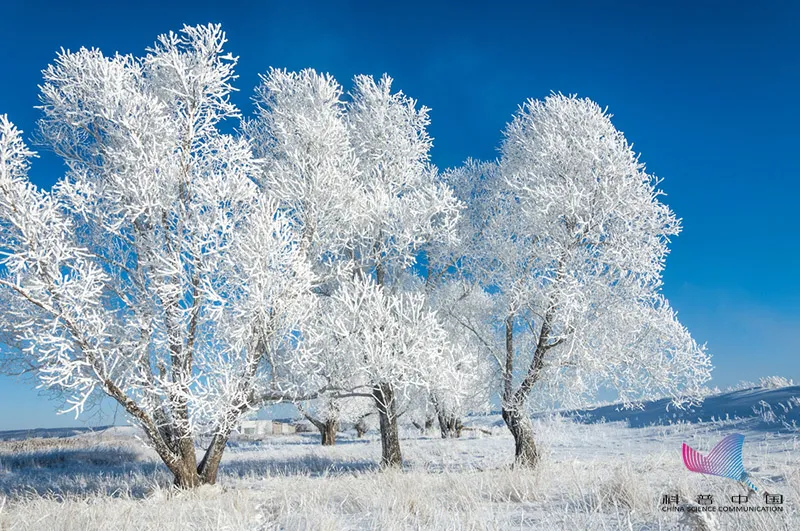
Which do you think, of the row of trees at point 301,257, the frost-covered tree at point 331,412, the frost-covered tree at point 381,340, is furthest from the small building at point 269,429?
the frost-covered tree at point 381,340

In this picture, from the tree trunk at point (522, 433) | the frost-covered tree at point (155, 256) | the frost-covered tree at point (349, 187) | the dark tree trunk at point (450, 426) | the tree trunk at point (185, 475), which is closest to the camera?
the frost-covered tree at point (155, 256)

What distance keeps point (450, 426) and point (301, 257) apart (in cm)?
1536

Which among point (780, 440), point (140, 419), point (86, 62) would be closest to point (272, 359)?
point (140, 419)

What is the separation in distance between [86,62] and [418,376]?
8.60m

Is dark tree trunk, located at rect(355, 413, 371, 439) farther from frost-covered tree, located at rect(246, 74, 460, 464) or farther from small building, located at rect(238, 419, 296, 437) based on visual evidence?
frost-covered tree, located at rect(246, 74, 460, 464)

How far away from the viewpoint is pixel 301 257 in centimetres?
970

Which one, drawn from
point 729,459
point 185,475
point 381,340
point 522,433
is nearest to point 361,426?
point 522,433

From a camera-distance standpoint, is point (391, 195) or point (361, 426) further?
point (361, 426)

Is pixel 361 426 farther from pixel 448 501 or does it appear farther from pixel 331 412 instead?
pixel 448 501

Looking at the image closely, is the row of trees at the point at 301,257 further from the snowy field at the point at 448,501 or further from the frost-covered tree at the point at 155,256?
the snowy field at the point at 448,501

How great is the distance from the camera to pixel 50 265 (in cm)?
815

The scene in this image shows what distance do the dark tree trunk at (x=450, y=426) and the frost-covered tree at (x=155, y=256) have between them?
13.0m

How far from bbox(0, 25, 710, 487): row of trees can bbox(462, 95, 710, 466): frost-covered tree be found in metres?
0.06

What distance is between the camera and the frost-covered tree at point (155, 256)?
8.21m
